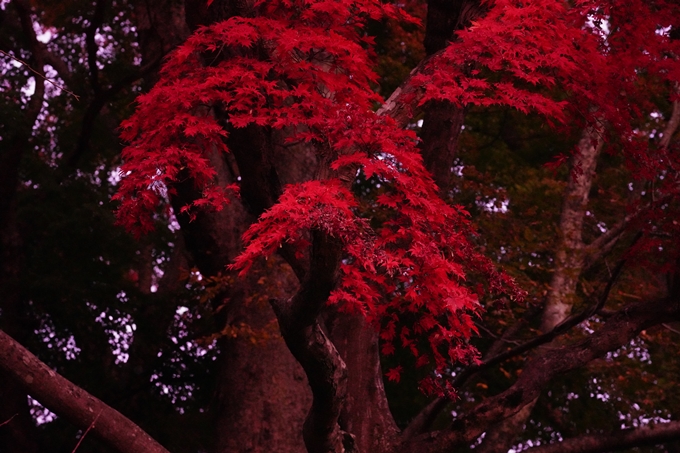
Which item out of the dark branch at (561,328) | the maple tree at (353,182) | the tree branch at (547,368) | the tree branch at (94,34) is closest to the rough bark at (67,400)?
the maple tree at (353,182)

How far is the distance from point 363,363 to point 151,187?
313 cm

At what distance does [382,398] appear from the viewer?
7.43 metres

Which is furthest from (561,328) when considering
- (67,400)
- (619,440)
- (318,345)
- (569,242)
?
(67,400)

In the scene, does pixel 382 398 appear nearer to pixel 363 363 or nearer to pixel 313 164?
pixel 363 363

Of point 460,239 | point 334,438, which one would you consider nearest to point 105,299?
point 334,438

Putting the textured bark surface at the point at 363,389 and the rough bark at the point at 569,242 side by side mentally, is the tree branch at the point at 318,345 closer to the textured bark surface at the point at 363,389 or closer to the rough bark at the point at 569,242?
the textured bark surface at the point at 363,389

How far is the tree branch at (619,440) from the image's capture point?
299 inches

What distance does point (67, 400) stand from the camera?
15.4 feet

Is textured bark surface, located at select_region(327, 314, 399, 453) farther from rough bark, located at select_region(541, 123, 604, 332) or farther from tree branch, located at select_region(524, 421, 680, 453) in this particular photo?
rough bark, located at select_region(541, 123, 604, 332)

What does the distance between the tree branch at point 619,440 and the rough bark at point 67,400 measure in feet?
14.6

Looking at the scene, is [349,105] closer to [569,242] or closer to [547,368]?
[547,368]

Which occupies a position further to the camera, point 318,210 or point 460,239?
point 460,239

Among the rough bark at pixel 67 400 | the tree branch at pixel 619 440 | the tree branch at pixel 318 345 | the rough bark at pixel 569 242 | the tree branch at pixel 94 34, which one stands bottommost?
the rough bark at pixel 67 400

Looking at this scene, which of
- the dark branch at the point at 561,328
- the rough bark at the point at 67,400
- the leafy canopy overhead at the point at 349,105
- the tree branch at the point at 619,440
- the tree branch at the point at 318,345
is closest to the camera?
the tree branch at the point at 318,345
